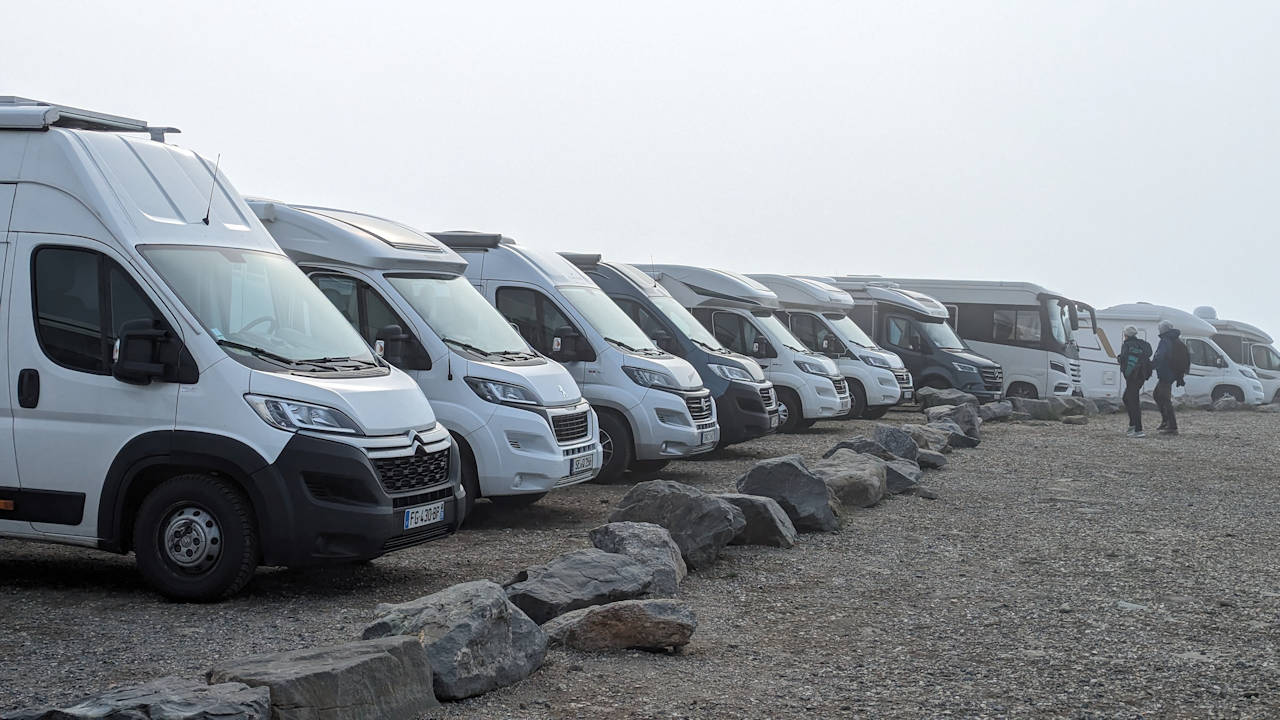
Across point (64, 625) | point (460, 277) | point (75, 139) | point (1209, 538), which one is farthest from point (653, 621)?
point (1209, 538)

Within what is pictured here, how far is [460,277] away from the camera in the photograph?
11492 millimetres

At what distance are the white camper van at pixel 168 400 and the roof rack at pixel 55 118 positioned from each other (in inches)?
0.5

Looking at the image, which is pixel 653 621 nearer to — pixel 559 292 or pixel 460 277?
pixel 460 277

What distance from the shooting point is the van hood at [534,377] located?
35.0 feet

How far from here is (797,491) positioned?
11.3 metres

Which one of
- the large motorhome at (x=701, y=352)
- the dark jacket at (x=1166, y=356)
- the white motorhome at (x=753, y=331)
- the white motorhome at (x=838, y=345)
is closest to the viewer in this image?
the large motorhome at (x=701, y=352)

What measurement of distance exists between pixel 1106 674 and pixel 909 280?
85.4 ft

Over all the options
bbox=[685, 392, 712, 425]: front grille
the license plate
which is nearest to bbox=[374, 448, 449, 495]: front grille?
the license plate

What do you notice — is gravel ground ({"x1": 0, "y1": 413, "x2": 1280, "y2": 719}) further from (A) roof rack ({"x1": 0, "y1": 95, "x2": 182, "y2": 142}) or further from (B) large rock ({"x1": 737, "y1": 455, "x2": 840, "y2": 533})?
(A) roof rack ({"x1": 0, "y1": 95, "x2": 182, "y2": 142})

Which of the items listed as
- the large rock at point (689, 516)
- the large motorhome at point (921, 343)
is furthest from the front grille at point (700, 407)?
the large motorhome at point (921, 343)

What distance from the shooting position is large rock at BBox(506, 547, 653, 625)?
7.16 metres

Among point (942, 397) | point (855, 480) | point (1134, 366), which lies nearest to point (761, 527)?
point (855, 480)

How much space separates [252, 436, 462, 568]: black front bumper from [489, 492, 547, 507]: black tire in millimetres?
3274

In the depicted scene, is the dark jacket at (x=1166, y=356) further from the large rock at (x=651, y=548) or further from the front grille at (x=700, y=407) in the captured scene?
the large rock at (x=651, y=548)
